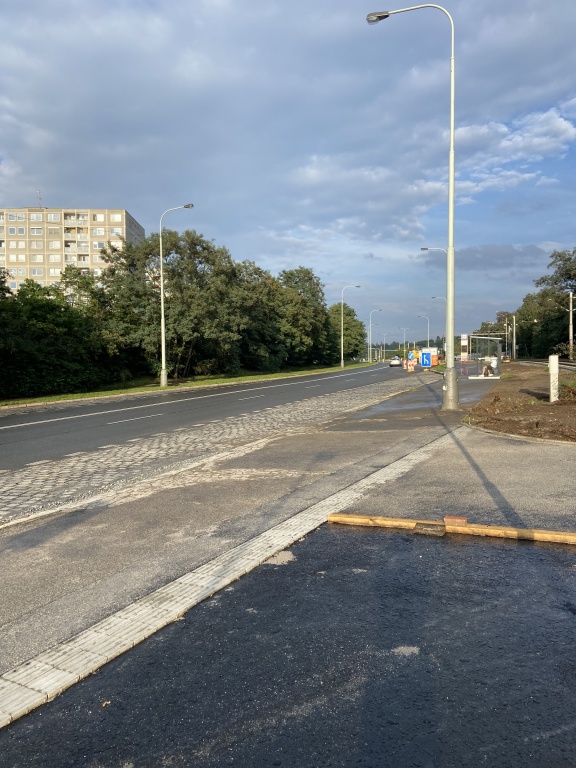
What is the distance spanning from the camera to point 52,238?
119 m

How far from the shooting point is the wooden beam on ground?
192 inches

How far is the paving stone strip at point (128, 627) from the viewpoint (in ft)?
9.34

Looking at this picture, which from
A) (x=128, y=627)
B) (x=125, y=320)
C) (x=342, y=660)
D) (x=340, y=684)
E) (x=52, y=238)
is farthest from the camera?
(x=52, y=238)

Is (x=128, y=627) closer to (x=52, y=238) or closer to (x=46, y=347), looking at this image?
(x=46, y=347)

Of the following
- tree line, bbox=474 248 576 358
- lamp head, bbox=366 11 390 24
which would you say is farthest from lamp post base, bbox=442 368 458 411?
tree line, bbox=474 248 576 358

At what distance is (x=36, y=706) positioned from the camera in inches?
108

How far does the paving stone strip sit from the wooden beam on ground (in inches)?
15.3

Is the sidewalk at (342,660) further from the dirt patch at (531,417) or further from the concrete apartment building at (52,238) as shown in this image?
the concrete apartment building at (52,238)

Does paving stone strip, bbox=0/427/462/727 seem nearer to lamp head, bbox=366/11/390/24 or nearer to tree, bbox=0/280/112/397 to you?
lamp head, bbox=366/11/390/24

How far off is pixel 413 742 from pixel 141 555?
9.72 ft

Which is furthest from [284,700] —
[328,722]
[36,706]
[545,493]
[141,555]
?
[545,493]

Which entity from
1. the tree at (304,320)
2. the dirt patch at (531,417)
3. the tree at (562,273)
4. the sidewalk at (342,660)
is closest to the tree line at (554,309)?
the tree at (562,273)

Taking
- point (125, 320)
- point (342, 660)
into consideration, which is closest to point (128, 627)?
point (342, 660)

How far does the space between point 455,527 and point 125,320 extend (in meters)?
37.9
